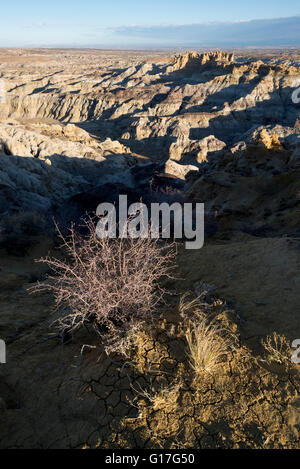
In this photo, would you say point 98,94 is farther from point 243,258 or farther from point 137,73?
point 243,258

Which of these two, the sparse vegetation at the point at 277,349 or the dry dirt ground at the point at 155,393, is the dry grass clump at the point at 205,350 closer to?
the dry dirt ground at the point at 155,393

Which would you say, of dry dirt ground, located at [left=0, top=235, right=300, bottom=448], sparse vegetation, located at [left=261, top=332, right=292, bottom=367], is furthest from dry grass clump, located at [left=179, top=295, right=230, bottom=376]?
sparse vegetation, located at [left=261, top=332, right=292, bottom=367]

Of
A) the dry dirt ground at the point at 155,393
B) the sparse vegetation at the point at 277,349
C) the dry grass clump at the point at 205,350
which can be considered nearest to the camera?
the dry dirt ground at the point at 155,393

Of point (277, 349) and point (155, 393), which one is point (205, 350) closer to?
point (155, 393)

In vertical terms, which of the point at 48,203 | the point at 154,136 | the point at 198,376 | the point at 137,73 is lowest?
the point at 48,203

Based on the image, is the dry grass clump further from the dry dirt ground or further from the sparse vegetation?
the sparse vegetation

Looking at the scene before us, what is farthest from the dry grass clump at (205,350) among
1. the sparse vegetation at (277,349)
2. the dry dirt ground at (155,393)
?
the sparse vegetation at (277,349)

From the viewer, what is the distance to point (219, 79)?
7162 centimetres

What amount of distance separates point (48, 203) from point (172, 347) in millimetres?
18237

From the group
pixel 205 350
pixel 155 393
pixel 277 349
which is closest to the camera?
pixel 155 393

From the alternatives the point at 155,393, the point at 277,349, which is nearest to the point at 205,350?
the point at 155,393

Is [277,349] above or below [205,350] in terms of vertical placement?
below
